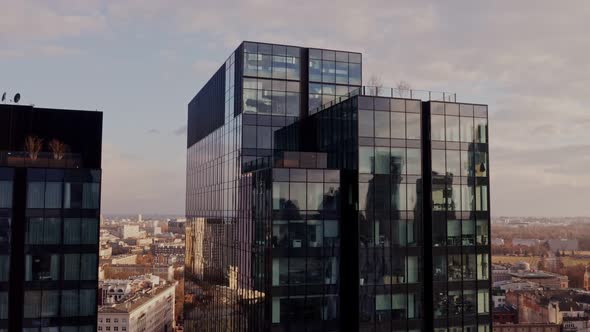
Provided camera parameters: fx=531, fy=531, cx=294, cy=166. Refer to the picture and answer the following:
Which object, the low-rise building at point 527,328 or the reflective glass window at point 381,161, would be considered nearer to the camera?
the reflective glass window at point 381,161

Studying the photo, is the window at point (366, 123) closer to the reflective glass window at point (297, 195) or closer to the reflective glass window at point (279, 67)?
the reflective glass window at point (297, 195)

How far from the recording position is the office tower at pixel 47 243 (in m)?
46.5

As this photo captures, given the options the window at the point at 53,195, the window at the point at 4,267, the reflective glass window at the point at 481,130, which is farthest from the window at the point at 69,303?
the reflective glass window at the point at 481,130

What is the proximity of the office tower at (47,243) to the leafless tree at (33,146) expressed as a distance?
134mm

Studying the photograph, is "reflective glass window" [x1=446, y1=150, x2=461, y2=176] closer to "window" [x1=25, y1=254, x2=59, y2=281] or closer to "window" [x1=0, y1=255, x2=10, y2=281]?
"window" [x1=25, y1=254, x2=59, y2=281]

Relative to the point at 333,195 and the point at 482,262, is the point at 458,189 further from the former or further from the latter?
the point at 333,195

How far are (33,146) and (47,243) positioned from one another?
36.2ft

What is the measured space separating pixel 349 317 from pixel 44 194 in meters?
29.5

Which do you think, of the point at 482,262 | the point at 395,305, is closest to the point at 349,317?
the point at 395,305

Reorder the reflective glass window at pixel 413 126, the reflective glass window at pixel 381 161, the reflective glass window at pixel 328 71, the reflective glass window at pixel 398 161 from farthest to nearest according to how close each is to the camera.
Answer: the reflective glass window at pixel 328 71 < the reflective glass window at pixel 413 126 < the reflective glass window at pixel 398 161 < the reflective glass window at pixel 381 161

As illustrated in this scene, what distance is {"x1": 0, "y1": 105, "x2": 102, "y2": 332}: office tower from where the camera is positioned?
46.5m

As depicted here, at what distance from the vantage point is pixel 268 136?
6075cm

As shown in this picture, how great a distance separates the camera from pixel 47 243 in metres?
47.5

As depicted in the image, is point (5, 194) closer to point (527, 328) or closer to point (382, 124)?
point (382, 124)
